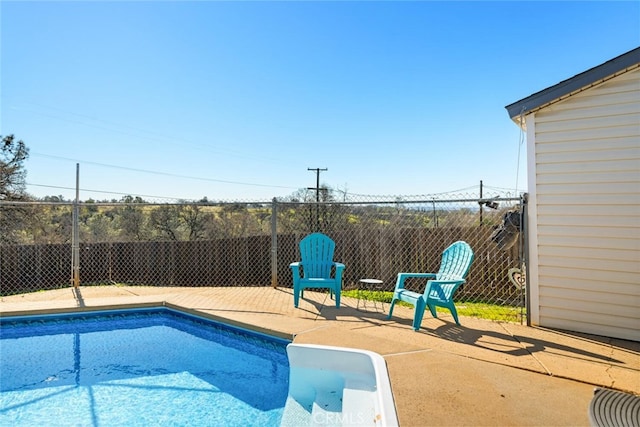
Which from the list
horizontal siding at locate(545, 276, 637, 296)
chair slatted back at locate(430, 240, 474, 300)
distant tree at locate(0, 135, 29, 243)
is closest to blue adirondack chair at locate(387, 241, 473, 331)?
chair slatted back at locate(430, 240, 474, 300)

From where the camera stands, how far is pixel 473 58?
6.14 metres

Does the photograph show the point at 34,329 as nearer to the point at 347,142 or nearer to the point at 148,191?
the point at 347,142

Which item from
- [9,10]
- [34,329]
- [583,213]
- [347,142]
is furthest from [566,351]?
[347,142]

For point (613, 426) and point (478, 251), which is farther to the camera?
point (478, 251)

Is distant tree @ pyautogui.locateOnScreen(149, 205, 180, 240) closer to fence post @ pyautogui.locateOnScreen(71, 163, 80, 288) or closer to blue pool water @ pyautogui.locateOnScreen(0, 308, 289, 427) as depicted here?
fence post @ pyautogui.locateOnScreen(71, 163, 80, 288)

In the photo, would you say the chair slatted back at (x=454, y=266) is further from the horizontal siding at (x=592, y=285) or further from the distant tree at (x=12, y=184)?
the distant tree at (x=12, y=184)

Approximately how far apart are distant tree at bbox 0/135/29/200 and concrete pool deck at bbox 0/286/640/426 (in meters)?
6.10

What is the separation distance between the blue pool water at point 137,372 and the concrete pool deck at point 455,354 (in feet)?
0.71

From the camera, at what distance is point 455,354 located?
274cm

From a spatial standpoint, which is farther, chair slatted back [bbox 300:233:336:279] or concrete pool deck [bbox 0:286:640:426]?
chair slatted back [bbox 300:233:336:279]

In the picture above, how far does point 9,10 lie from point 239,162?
11.2 metres

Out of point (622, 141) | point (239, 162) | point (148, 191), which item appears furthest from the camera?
point (239, 162)

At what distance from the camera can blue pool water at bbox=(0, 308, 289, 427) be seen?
2.49 meters

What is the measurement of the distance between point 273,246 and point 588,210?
12.4ft
